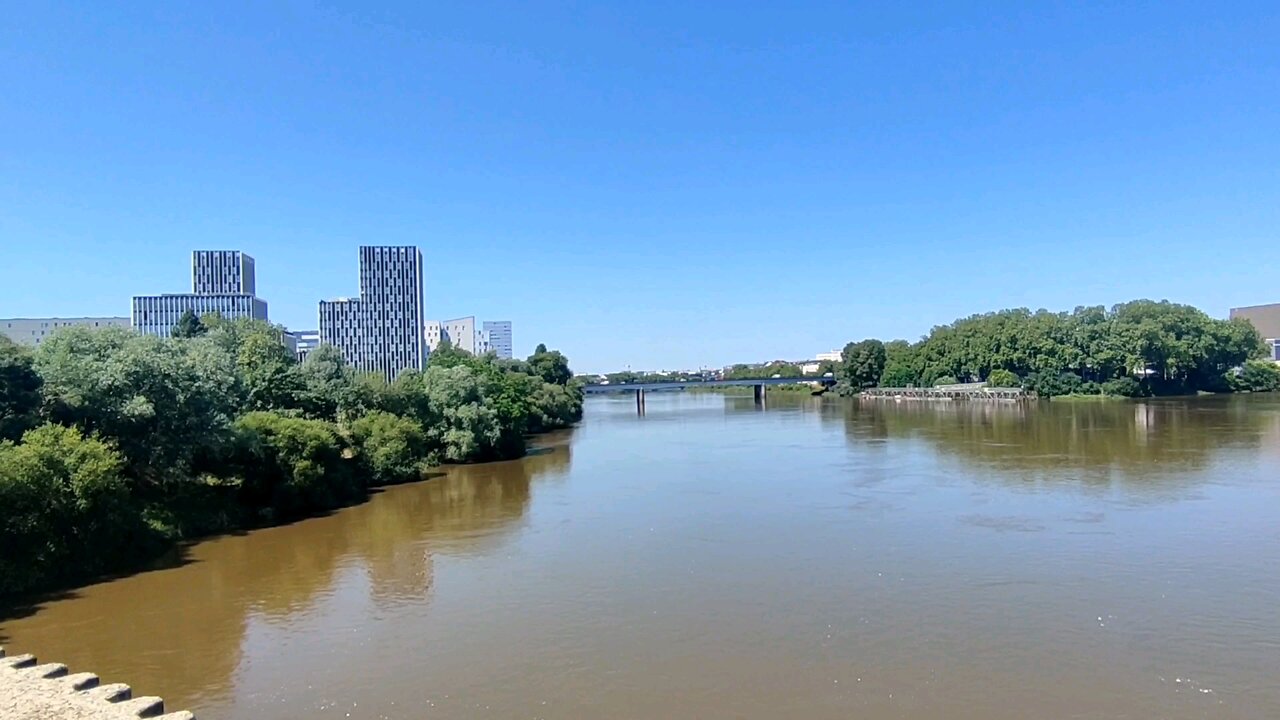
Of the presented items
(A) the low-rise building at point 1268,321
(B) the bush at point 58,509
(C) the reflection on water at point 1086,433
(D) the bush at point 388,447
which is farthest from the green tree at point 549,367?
(A) the low-rise building at point 1268,321

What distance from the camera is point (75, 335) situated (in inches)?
976

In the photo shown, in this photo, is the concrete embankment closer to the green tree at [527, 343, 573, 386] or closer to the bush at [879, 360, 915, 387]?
the green tree at [527, 343, 573, 386]

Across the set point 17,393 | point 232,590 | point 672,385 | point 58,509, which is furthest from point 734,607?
point 672,385

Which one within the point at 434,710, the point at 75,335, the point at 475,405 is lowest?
the point at 434,710

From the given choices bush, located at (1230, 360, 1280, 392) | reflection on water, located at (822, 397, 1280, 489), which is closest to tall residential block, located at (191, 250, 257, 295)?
reflection on water, located at (822, 397, 1280, 489)

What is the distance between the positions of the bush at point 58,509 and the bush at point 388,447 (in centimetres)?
1293

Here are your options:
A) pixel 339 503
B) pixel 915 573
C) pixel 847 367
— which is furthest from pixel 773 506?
pixel 847 367

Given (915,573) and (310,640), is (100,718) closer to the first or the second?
(310,640)

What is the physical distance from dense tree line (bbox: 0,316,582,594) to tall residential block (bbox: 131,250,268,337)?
62481 mm

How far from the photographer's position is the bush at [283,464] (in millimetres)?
26250

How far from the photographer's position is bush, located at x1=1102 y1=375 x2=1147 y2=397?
7862 cm

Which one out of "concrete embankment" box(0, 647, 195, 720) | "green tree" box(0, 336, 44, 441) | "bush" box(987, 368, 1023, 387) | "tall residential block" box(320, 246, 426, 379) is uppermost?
"tall residential block" box(320, 246, 426, 379)

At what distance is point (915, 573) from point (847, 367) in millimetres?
95969

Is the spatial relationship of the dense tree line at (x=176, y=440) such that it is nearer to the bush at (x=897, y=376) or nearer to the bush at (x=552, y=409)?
the bush at (x=552, y=409)
